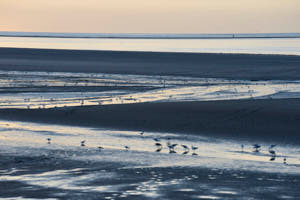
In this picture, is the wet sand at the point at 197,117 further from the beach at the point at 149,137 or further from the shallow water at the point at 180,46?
the shallow water at the point at 180,46

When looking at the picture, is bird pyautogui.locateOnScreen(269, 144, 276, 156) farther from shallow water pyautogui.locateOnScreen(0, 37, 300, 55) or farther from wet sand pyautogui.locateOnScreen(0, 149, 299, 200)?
shallow water pyautogui.locateOnScreen(0, 37, 300, 55)

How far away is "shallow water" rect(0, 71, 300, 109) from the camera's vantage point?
109ft

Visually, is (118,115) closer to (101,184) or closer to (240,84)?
(101,184)

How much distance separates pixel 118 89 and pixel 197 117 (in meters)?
12.5

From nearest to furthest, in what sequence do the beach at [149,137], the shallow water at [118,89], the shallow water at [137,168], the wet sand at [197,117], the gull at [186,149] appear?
the shallow water at [137,168], the beach at [149,137], the gull at [186,149], the wet sand at [197,117], the shallow water at [118,89]

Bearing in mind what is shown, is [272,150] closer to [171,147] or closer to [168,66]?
[171,147]

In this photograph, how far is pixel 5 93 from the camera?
36875 mm

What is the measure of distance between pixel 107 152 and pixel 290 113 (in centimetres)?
993

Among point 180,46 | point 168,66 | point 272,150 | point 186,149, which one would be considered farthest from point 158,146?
point 180,46

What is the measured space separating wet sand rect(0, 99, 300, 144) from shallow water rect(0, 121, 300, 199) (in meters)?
1.42

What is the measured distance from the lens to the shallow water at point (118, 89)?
3325cm

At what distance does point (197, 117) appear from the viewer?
27203 mm

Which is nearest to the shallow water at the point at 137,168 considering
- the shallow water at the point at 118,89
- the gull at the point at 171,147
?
the gull at the point at 171,147

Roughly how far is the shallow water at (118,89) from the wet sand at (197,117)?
2149 millimetres
